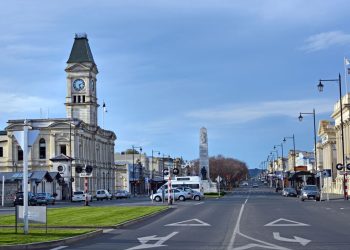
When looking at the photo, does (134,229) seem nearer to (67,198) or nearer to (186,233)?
(186,233)

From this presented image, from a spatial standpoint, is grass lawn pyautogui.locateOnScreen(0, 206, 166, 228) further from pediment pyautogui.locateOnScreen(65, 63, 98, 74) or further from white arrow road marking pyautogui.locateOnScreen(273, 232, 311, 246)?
pediment pyautogui.locateOnScreen(65, 63, 98, 74)

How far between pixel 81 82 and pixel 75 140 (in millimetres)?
17825

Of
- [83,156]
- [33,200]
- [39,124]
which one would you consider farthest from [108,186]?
[33,200]

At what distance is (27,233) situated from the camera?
21.3 m

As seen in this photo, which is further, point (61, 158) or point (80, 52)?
point (80, 52)

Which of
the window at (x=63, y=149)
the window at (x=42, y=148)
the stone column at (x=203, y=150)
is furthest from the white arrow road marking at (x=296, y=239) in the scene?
the window at (x=42, y=148)

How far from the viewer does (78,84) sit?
124750mm

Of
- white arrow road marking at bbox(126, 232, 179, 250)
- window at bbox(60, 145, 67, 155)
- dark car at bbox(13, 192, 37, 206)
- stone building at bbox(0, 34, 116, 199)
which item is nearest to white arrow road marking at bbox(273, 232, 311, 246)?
white arrow road marking at bbox(126, 232, 179, 250)

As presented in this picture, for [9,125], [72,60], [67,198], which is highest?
[72,60]

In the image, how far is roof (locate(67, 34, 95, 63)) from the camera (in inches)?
4914

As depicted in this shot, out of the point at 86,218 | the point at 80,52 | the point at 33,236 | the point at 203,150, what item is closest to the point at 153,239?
the point at 33,236

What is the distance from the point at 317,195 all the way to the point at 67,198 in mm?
46344

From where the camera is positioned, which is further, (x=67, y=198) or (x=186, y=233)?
(x=67, y=198)

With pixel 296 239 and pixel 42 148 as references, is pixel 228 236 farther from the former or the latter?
pixel 42 148
